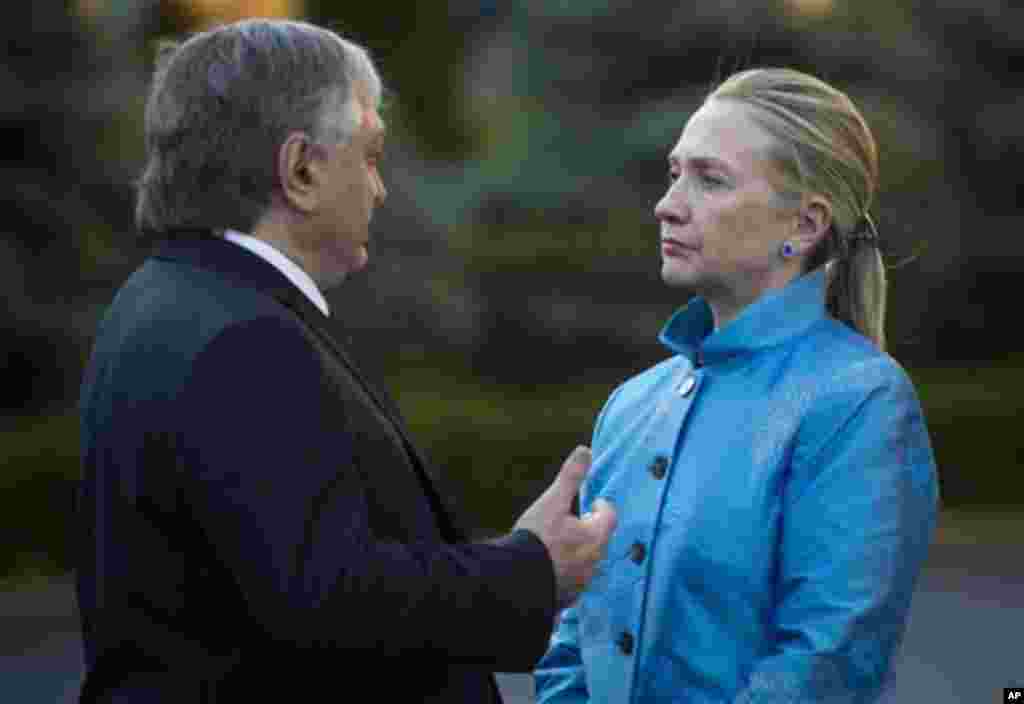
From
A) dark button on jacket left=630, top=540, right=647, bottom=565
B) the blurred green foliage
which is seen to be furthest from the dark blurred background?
dark button on jacket left=630, top=540, right=647, bottom=565

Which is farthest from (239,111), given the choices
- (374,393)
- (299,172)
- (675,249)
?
(675,249)

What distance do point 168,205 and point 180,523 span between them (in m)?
0.43

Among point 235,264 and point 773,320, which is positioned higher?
point 235,264

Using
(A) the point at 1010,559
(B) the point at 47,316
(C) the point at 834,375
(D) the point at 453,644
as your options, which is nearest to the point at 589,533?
(D) the point at 453,644

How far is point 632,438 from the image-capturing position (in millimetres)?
2527

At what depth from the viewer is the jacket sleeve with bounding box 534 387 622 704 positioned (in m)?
2.50

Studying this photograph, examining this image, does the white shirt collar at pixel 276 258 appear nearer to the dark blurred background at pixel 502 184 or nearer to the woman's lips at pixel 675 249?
the woman's lips at pixel 675 249

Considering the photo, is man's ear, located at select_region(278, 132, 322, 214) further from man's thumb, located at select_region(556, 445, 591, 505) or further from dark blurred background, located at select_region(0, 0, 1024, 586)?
dark blurred background, located at select_region(0, 0, 1024, 586)

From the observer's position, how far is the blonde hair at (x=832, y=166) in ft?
7.80

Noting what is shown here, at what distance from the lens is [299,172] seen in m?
2.06

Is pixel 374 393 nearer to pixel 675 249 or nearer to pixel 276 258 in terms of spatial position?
pixel 276 258

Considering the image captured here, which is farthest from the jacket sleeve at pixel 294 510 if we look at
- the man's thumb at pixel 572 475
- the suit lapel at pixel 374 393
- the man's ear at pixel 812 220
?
the man's ear at pixel 812 220

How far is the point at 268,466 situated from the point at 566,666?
87cm

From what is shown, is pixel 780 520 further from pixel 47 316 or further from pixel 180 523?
pixel 47 316
